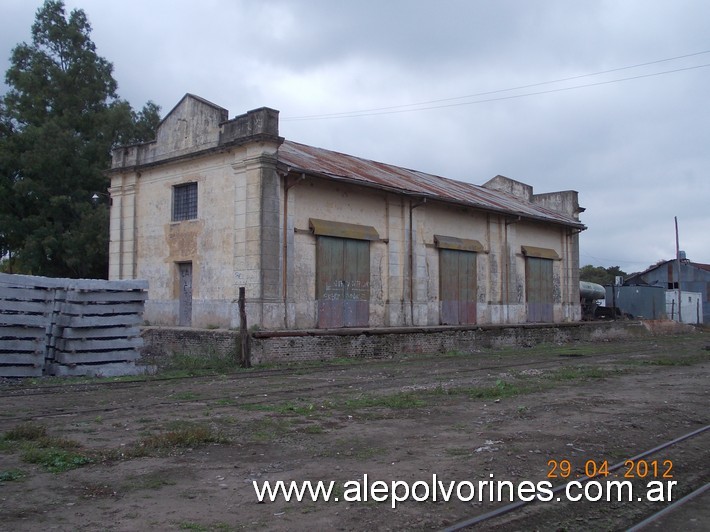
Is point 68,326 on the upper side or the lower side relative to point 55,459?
upper

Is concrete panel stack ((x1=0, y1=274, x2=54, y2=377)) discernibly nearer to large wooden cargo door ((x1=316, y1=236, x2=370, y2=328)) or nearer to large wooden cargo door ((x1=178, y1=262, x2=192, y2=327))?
large wooden cargo door ((x1=178, y1=262, x2=192, y2=327))

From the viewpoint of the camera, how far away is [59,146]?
3111 centimetres

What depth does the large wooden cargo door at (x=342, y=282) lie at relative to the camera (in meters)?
→ 21.1

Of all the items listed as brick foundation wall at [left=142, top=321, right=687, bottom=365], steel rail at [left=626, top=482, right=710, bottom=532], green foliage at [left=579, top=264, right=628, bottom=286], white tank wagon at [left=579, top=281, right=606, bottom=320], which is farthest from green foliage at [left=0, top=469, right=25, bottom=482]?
green foliage at [left=579, top=264, right=628, bottom=286]

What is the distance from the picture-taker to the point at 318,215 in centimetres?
2122

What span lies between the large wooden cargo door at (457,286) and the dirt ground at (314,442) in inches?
445

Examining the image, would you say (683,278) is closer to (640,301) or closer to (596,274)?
(640,301)

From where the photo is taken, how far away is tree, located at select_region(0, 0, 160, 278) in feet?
101

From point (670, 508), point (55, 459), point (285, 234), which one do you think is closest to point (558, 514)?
point (670, 508)

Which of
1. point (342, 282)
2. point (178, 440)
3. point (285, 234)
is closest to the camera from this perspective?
point (178, 440)

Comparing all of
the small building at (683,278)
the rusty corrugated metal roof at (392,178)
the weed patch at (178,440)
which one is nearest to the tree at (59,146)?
the rusty corrugated metal roof at (392,178)

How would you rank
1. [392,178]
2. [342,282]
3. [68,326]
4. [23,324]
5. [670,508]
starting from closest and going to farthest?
1. [670,508]
2. [23,324]
3. [68,326]
4. [342,282]
5. [392,178]

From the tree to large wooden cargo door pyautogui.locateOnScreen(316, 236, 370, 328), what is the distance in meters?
13.8

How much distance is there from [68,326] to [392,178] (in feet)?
47.2
